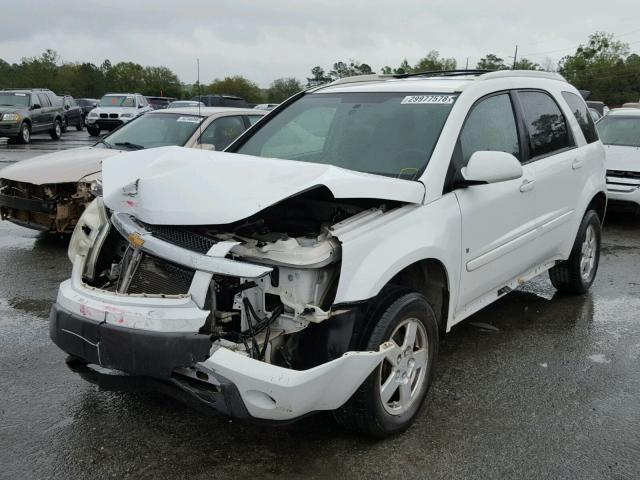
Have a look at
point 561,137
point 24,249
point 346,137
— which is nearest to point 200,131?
point 24,249

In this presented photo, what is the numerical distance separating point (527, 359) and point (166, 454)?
8.51 feet

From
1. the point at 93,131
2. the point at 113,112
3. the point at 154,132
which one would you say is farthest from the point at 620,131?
the point at 93,131

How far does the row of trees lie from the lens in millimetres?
60594

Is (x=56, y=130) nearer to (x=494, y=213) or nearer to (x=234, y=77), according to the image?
(x=494, y=213)

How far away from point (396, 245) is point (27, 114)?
22040mm

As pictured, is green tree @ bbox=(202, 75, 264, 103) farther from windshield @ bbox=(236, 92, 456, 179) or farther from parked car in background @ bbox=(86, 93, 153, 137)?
windshield @ bbox=(236, 92, 456, 179)

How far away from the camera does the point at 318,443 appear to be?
3.19 meters

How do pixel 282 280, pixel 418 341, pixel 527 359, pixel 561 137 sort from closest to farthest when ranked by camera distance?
pixel 282 280 → pixel 418 341 → pixel 527 359 → pixel 561 137

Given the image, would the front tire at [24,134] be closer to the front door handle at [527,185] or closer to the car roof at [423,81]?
the car roof at [423,81]

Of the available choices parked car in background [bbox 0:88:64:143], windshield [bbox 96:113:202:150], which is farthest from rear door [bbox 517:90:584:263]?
parked car in background [bbox 0:88:64:143]

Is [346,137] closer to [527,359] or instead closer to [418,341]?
[418,341]

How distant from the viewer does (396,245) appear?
123 inches

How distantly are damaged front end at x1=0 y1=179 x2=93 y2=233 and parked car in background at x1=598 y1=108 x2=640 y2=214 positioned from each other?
741 cm

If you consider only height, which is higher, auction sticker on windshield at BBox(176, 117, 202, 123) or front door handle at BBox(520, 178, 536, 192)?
auction sticker on windshield at BBox(176, 117, 202, 123)
